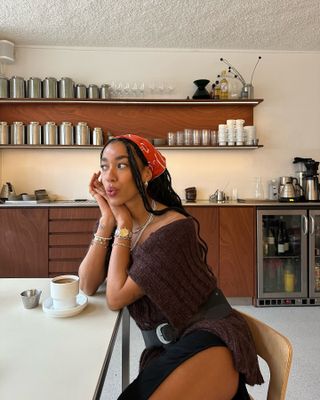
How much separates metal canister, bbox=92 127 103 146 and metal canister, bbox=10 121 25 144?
2.44ft

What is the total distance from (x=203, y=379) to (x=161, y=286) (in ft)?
0.81

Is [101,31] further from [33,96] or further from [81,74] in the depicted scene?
[33,96]

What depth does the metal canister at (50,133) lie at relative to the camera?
3.38 metres

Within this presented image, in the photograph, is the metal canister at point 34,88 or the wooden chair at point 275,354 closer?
the wooden chair at point 275,354

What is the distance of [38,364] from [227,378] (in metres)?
Answer: 0.45

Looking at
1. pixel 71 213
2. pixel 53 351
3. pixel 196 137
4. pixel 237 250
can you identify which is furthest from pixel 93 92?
pixel 53 351

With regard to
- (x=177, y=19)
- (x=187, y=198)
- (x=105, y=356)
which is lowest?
(x=105, y=356)

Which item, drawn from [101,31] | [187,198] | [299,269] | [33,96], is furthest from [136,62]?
[299,269]

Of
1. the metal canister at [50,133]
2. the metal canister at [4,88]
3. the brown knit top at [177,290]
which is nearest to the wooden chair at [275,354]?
the brown knit top at [177,290]

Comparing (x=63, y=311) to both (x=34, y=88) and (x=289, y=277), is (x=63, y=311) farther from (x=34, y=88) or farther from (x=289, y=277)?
(x=34, y=88)

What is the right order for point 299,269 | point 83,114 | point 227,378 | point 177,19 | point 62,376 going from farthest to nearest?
point 83,114
point 299,269
point 177,19
point 227,378
point 62,376

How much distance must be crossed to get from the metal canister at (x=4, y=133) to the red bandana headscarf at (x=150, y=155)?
268 cm

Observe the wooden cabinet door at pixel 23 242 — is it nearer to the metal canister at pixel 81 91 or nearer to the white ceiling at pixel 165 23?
the metal canister at pixel 81 91

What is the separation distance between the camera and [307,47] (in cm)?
366
